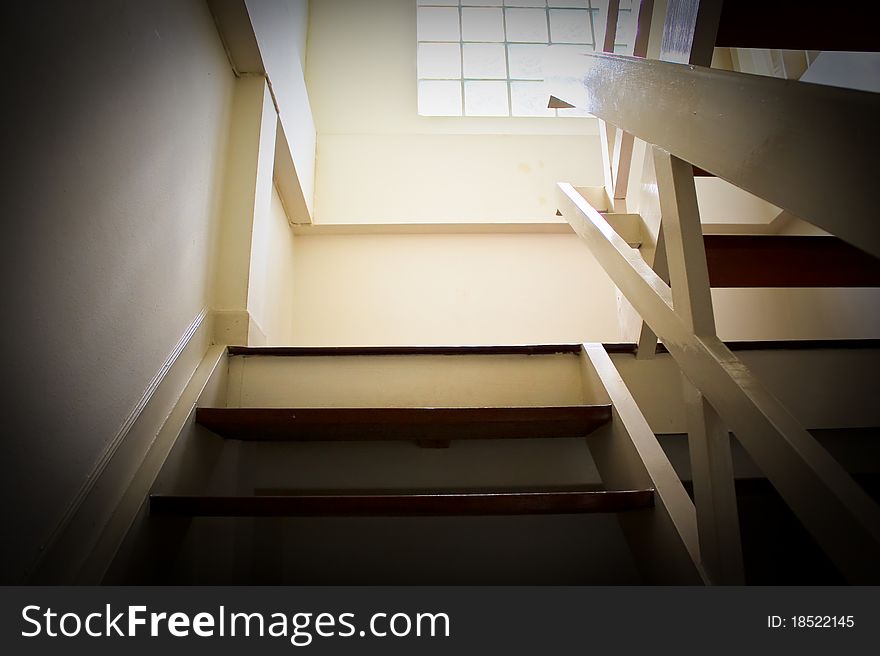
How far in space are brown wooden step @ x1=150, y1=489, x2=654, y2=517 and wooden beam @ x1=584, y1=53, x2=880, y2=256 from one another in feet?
2.20

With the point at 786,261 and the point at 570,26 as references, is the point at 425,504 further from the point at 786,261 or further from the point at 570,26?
the point at 570,26

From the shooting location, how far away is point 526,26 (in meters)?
4.43

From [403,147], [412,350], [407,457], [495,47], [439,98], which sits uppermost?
[495,47]

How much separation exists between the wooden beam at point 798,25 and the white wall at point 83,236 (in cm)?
133

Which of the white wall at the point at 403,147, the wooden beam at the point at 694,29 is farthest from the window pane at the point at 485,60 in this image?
the wooden beam at the point at 694,29

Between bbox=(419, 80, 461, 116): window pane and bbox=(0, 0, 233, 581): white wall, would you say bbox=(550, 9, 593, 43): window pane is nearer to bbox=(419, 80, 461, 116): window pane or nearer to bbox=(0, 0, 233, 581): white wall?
bbox=(419, 80, 461, 116): window pane

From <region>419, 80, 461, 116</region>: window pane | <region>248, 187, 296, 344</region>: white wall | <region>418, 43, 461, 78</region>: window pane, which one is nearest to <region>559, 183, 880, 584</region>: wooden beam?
<region>248, 187, 296, 344</region>: white wall

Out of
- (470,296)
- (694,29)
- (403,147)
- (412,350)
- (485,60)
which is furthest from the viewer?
(485,60)

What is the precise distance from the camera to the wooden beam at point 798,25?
1163mm

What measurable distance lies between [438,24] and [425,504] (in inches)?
165

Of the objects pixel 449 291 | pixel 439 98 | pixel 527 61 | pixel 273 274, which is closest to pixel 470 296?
pixel 449 291

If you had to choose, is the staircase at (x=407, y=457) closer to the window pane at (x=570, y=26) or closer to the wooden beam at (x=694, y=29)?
the wooden beam at (x=694, y=29)

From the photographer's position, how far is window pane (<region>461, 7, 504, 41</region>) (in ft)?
14.4

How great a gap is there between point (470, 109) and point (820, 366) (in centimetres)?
314
